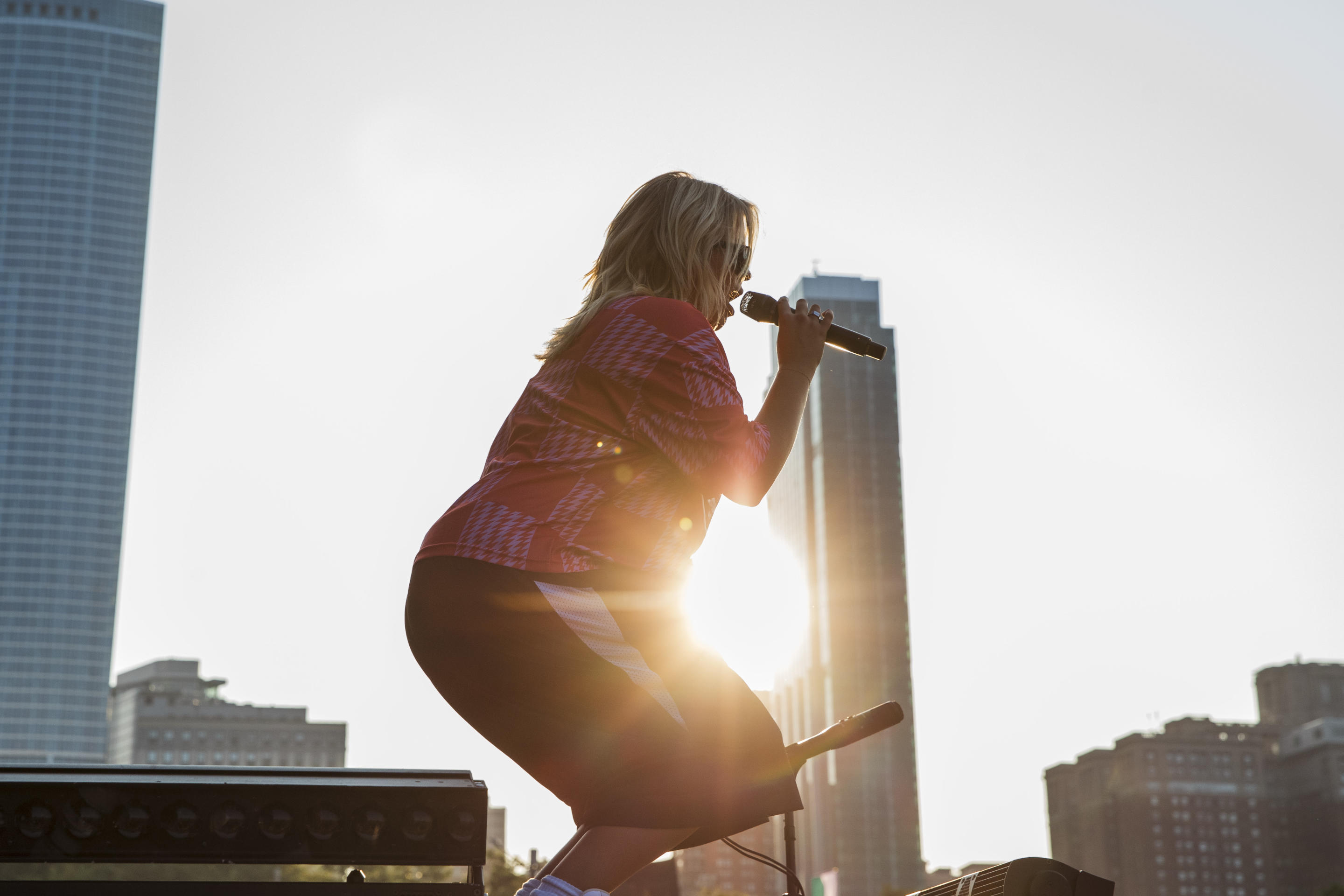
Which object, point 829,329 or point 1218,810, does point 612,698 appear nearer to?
point 829,329

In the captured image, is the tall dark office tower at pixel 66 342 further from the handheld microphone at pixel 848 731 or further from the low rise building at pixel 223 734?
the handheld microphone at pixel 848 731

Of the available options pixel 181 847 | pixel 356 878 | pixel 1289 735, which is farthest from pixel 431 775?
pixel 1289 735

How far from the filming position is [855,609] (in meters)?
111

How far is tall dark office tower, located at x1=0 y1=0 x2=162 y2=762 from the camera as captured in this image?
111 meters

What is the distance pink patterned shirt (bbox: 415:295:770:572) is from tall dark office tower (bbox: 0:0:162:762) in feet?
386

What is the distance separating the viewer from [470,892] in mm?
2311

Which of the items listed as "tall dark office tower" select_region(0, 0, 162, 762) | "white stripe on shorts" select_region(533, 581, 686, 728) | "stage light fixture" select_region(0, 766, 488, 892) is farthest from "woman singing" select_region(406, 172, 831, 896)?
"tall dark office tower" select_region(0, 0, 162, 762)

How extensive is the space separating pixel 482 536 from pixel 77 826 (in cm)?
89

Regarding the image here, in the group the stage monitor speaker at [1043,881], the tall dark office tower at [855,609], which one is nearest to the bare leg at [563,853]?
the stage monitor speaker at [1043,881]

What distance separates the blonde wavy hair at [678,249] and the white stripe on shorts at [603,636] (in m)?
0.49

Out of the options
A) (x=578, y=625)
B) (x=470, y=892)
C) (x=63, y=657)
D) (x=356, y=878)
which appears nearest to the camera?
(x=578, y=625)

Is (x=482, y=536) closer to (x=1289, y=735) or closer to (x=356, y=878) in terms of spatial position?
(x=356, y=878)

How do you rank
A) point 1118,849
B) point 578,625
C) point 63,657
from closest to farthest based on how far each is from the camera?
point 578,625
point 1118,849
point 63,657

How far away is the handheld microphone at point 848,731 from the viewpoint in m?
2.28
